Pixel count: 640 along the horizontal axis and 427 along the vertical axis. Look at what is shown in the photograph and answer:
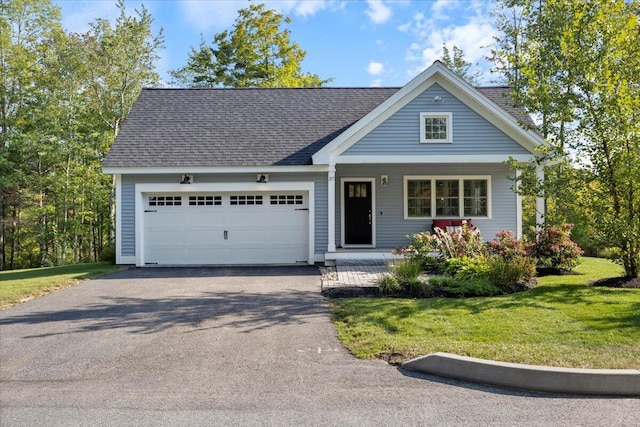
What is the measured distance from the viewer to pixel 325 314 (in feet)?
23.6

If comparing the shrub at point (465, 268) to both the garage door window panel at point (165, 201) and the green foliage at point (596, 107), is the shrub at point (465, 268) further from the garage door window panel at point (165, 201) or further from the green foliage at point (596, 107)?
the garage door window panel at point (165, 201)

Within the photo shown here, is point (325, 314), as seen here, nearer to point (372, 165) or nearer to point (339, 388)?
point (339, 388)

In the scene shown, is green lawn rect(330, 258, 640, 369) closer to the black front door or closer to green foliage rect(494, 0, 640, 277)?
green foliage rect(494, 0, 640, 277)

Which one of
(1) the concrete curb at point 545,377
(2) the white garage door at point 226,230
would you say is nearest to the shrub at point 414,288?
(1) the concrete curb at point 545,377

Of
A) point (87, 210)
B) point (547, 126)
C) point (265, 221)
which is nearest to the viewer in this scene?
point (547, 126)

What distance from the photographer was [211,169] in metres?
13.4

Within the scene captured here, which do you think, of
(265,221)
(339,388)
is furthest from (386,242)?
(339,388)

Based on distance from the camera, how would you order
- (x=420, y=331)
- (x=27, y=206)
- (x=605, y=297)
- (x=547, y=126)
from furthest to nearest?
(x=27, y=206) < (x=547, y=126) < (x=605, y=297) < (x=420, y=331)

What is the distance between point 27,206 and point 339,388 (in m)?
25.0

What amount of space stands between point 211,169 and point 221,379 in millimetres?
9536

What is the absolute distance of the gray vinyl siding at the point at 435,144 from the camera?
13.3m

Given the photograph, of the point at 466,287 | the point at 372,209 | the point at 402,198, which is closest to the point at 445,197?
the point at 402,198

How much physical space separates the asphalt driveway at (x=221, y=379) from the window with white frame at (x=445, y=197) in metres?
7.87

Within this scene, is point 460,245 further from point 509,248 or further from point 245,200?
point 245,200
